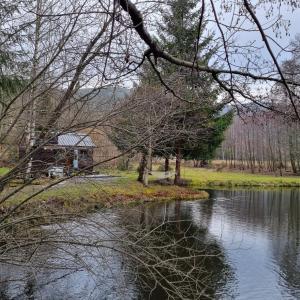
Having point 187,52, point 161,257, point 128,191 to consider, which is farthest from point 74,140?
point 128,191

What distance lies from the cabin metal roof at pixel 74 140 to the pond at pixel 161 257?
3.66ft

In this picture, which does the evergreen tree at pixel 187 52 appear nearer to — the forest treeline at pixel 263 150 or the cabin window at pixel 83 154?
the cabin window at pixel 83 154

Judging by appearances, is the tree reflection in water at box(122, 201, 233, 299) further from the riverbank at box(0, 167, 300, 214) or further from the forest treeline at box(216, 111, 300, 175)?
the forest treeline at box(216, 111, 300, 175)

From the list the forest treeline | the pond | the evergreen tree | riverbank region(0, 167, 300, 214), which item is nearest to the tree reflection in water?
the pond

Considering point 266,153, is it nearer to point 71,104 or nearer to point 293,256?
point 293,256

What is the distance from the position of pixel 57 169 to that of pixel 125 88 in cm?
159

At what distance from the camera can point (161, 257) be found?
10.5 m

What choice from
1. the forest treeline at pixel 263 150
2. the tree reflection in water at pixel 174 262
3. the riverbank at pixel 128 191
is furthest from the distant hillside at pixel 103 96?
the forest treeline at pixel 263 150

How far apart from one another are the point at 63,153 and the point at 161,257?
4781 millimetres

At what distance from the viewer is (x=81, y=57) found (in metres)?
6.25

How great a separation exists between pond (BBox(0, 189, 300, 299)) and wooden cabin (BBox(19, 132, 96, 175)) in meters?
0.86

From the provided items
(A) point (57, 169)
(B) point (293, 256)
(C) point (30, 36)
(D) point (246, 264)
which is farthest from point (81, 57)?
(B) point (293, 256)

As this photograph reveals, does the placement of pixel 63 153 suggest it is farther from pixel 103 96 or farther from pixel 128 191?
pixel 128 191

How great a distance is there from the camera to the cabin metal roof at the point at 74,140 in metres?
6.68
